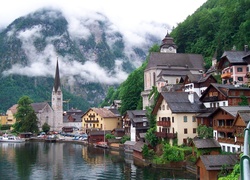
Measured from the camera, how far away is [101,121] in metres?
93.0

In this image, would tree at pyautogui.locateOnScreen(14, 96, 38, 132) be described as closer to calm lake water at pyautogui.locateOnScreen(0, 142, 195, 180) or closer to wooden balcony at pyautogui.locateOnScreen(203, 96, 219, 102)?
calm lake water at pyautogui.locateOnScreen(0, 142, 195, 180)

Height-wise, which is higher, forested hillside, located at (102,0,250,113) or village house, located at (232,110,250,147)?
forested hillside, located at (102,0,250,113)

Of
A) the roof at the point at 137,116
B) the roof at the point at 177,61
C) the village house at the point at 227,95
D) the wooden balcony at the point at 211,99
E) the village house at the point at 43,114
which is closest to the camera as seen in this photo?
the village house at the point at 227,95

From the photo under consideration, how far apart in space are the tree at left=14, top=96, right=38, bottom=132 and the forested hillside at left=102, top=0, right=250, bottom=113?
29.4m

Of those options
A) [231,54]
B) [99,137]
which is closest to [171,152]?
[231,54]

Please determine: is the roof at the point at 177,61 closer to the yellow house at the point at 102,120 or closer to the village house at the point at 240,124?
the yellow house at the point at 102,120

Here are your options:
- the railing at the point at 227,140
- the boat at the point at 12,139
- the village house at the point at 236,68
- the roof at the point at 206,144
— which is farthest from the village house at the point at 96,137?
the railing at the point at 227,140

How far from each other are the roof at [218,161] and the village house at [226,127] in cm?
329

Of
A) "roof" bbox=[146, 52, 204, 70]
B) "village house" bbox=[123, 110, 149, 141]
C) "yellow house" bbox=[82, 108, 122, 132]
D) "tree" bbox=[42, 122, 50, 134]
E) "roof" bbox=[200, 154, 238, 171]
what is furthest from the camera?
"tree" bbox=[42, 122, 50, 134]

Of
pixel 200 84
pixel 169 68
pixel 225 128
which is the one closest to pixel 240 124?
pixel 225 128

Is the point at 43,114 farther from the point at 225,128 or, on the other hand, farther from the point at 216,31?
the point at 225,128

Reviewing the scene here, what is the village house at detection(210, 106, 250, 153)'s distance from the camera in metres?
37.3

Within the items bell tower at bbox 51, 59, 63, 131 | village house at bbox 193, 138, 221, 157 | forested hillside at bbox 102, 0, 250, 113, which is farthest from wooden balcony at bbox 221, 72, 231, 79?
bell tower at bbox 51, 59, 63, 131

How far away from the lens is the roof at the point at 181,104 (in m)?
47.4
